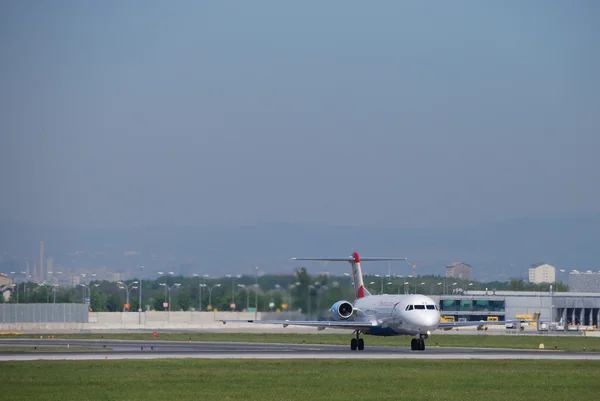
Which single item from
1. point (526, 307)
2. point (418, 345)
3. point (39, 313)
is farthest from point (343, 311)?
point (526, 307)

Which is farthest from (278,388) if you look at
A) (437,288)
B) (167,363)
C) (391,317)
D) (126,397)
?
(437,288)

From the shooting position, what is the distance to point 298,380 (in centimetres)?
4259

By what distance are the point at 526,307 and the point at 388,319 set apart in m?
109

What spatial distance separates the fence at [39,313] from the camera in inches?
5202

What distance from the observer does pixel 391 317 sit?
71.1 m

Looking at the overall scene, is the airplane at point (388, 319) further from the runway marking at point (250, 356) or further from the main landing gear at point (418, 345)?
the runway marking at point (250, 356)

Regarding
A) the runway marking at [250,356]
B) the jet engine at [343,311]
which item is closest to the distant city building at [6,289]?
the jet engine at [343,311]

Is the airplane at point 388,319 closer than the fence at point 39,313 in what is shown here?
Yes

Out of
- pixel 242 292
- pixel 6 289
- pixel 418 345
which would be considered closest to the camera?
pixel 418 345

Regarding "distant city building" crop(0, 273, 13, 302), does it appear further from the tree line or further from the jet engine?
the jet engine

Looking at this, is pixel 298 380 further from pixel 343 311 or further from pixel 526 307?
pixel 526 307

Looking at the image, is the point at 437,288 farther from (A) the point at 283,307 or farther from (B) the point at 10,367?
(B) the point at 10,367

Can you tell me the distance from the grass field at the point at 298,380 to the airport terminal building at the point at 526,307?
118 m

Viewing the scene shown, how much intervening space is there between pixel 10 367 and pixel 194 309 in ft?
411
